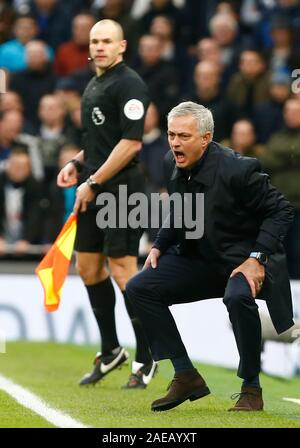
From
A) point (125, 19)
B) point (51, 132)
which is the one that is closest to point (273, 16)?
point (125, 19)

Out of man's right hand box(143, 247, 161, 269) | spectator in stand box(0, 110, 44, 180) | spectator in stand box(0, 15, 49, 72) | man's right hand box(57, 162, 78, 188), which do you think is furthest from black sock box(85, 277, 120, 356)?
spectator in stand box(0, 15, 49, 72)

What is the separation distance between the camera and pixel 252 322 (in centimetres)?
678

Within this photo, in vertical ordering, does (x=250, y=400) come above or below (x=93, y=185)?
below

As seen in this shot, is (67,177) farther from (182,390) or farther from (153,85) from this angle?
(153,85)

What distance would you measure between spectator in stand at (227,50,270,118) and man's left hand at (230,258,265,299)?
266 inches

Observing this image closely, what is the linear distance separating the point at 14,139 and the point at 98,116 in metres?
5.59

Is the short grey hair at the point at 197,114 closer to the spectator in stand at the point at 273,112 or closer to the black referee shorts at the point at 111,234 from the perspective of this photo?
the black referee shorts at the point at 111,234

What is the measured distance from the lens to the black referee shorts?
860 cm

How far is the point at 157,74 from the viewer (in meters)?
14.3

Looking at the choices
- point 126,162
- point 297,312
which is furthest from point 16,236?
point 126,162

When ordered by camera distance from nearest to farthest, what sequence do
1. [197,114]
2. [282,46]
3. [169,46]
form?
[197,114] → [282,46] → [169,46]

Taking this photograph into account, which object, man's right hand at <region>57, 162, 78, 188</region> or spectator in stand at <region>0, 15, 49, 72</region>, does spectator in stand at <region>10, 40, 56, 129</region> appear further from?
man's right hand at <region>57, 162, 78, 188</region>

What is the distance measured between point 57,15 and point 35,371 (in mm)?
7410

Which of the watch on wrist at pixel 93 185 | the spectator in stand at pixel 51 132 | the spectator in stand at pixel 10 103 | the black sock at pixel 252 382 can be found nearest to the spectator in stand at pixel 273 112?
the spectator in stand at pixel 51 132
